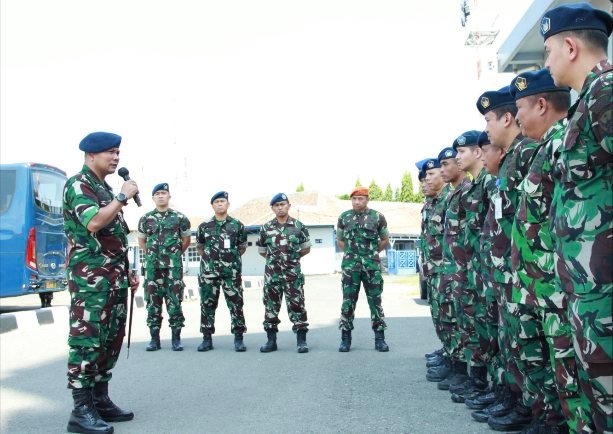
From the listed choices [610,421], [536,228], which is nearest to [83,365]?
[536,228]

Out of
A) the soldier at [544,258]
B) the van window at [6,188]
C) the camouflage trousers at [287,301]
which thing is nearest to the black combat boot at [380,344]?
the camouflage trousers at [287,301]

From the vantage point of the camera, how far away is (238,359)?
7328mm

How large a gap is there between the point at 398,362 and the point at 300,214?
32.7 metres

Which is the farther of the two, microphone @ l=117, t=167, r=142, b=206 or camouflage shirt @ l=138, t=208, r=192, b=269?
camouflage shirt @ l=138, t=208, r=192, b=269

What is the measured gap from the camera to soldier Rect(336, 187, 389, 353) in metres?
7.69

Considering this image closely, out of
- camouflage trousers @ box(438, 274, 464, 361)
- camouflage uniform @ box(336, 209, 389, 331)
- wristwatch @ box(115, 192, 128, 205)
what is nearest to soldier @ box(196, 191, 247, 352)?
camouflage uniform @ box(336, 209, 389, 331)

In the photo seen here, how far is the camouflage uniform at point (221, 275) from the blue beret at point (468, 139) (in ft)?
13.0

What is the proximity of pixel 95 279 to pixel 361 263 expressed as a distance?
3.95m

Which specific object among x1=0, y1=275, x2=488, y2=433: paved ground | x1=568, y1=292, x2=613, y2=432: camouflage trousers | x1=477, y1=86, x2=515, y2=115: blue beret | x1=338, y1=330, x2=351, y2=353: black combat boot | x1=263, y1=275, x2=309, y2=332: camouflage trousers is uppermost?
x1=477, y1=86, x2=515, y2=115: blue beret

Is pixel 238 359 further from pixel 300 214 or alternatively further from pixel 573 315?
pixel 300 214

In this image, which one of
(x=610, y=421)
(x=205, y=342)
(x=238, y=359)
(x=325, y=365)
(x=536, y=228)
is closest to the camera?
(x=610, y=421)

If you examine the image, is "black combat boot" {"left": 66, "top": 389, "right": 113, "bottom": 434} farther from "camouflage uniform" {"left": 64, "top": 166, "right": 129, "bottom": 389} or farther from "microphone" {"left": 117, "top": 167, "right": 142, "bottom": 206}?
"microphone" {"left": 117, "top": 167, "right": 142, "bottom": 206}

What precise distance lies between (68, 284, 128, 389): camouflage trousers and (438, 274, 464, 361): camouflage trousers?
2788mm

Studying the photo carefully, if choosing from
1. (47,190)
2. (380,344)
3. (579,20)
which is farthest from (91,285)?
(47,190)
